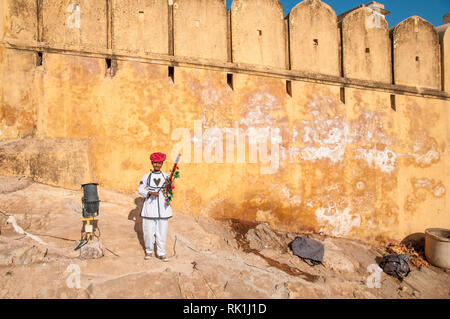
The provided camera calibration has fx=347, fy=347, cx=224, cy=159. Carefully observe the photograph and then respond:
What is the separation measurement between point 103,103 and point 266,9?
4080mm

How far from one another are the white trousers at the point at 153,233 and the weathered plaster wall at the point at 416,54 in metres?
7.15

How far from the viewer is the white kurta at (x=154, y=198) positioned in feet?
14.4

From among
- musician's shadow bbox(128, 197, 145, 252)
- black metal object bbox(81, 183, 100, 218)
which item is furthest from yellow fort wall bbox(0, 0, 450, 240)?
black metal object bbox(81, 183, 100, 218)

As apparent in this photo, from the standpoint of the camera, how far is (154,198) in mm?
4422

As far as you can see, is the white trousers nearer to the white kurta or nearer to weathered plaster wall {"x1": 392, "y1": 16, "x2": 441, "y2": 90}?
the white kurta

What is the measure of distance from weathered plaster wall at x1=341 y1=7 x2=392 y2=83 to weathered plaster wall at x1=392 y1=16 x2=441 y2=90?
28 cm

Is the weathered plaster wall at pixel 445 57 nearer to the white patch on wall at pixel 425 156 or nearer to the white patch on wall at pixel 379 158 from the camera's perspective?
the white patch on wall at pixel 425 156

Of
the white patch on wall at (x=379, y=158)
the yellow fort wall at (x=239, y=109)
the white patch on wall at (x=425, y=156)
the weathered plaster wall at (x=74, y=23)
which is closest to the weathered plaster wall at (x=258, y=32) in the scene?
the yellow fort wall at (x=239, y=109)

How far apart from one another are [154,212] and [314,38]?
19.1 ft

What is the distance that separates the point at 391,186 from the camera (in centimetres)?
834

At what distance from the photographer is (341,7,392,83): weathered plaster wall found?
326 inches

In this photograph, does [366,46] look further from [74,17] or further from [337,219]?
[74,17]

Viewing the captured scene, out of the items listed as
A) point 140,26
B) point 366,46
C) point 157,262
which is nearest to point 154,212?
point 157,262

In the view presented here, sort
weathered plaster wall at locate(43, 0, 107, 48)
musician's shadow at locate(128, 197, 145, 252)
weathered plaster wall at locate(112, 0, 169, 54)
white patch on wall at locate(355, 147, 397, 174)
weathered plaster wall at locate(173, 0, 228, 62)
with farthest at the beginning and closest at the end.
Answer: white patch on wall at locate(355, 147, 397, 174) → weathered plaster wall at locate(173, 0, 228, 62) → weathered plaster wall at locate(112, 0, 169, 54) → weathered plaster wall at locate(43, 0, 107, 48) → musician's shadow at locate(128, 197, 145, 252)
